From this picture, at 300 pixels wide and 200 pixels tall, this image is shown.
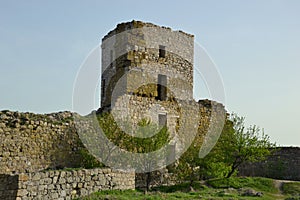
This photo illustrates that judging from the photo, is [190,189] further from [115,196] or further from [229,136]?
[115,196]

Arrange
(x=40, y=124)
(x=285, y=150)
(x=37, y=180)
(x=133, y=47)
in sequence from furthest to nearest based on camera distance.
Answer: (x=285, y=150) < (x=133, y=47) < (x=40, y=124) < (x=37, y=180)

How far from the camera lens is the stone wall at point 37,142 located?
16.3 metres

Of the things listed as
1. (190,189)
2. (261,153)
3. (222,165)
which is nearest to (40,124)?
(190,189)

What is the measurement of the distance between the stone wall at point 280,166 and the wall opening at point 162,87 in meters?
8.39

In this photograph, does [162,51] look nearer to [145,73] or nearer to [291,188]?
[145,73]

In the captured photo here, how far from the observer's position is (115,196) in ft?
42.2

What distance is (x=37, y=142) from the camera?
1738 centimetres

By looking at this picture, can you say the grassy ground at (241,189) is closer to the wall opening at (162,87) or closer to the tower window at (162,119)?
the tower window at (162,119)

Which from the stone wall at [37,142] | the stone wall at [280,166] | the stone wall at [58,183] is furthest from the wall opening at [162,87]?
the stone wall at [58,183]

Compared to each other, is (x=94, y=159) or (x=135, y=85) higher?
(x=135, y=85)

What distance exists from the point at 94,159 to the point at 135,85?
531 cm

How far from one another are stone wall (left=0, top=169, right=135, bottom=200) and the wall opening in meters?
8.80

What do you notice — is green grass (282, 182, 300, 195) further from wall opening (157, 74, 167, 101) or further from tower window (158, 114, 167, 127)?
wall opening (157, 74, 167, 101)

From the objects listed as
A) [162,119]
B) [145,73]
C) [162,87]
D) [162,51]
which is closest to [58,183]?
[145,73]
